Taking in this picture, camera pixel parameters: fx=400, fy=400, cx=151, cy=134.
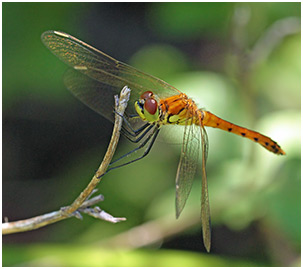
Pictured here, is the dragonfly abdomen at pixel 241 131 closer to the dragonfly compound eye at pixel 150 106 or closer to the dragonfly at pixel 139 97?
the dragonfly at pixel 139 97

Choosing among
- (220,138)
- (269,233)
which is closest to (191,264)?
(269,233)

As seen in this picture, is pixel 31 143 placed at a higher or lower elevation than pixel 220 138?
lower

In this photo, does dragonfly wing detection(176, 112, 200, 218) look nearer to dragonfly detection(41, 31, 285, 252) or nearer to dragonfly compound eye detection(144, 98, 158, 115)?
dragonfly detection(41, 31, 285, 252)

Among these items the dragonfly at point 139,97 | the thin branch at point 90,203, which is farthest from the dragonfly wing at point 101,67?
the thin branch at point 90,203

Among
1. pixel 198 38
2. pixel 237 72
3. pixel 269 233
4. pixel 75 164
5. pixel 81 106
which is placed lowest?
pixel 269 233

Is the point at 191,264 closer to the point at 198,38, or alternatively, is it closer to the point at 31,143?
the point at 31,143

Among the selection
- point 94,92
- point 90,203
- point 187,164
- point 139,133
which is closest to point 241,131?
point 187,164

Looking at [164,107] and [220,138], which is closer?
[164,107]

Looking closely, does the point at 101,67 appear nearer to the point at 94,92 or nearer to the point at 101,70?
the point at 101,70
